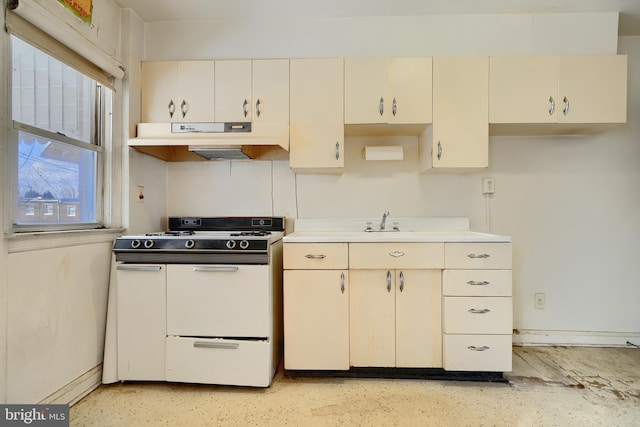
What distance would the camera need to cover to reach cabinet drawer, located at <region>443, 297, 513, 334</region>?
1959 mm

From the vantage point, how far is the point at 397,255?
6.51ft

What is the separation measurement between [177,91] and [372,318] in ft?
6.88

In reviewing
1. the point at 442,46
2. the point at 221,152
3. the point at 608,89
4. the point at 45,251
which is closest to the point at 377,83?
the point at 442,46

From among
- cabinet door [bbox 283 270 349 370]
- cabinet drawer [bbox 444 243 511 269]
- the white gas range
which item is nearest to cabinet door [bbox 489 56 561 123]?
cabinet drawer [bbox 444 243 511 269]

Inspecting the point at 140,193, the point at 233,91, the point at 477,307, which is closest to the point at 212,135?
the point at 233,91

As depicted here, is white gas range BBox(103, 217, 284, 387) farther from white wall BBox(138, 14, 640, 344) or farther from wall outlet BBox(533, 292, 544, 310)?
wall outlet BBox(533, 292, 544, 310)

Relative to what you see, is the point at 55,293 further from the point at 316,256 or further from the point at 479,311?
the point at 479,311

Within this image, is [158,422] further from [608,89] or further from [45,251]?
[608,89]

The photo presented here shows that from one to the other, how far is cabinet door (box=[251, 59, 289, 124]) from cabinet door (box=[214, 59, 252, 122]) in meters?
0.05

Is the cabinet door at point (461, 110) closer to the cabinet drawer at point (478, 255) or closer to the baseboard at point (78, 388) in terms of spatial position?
the cabinet drawer at point (478, 255)

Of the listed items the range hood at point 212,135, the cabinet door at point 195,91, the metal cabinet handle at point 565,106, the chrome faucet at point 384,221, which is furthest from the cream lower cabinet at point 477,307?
the cabinet door at point 195,91

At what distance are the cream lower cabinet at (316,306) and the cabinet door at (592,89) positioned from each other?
184 centimetres

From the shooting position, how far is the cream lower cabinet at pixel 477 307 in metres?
1.96

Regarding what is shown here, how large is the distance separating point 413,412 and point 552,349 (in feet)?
4.88
